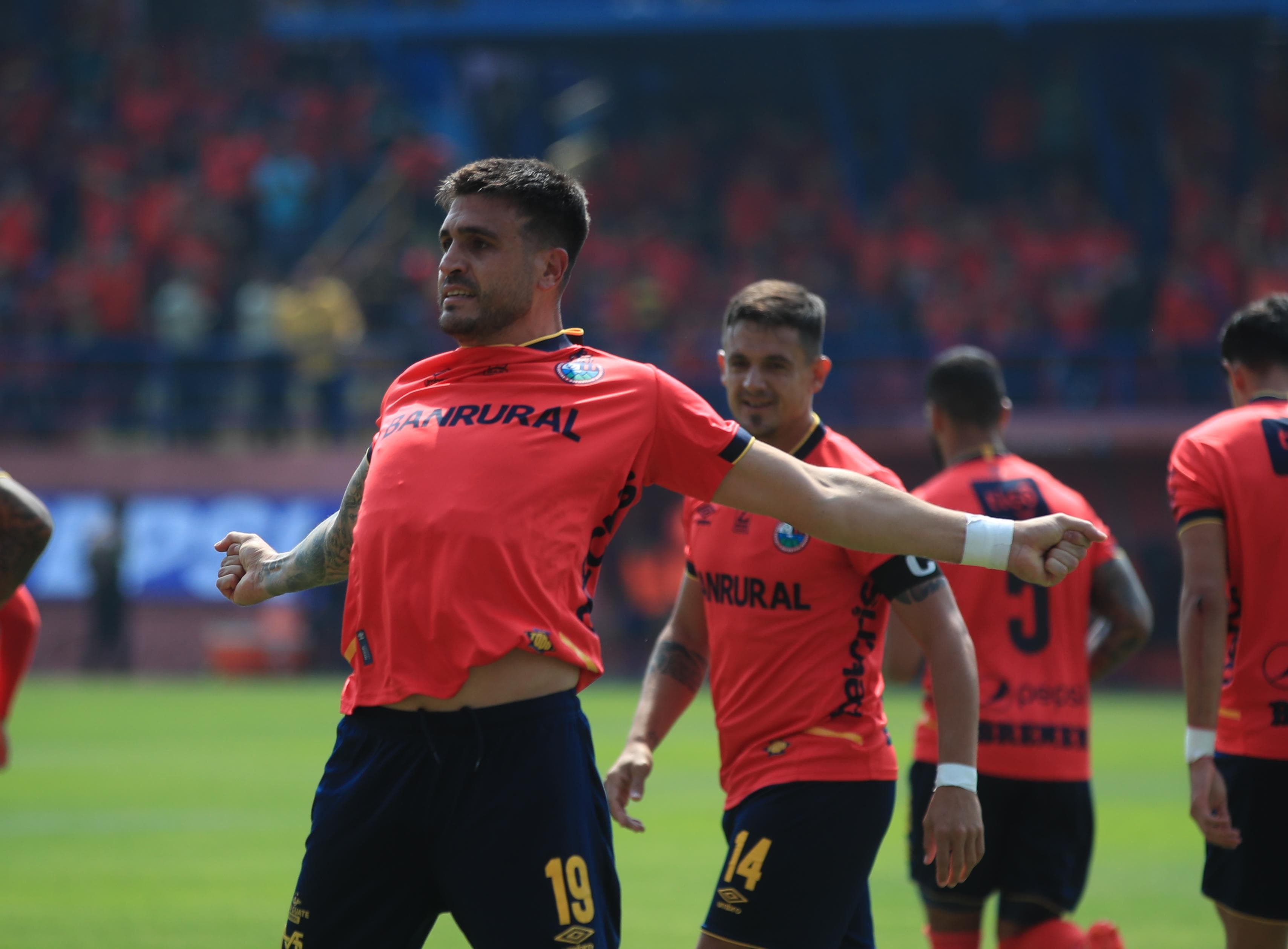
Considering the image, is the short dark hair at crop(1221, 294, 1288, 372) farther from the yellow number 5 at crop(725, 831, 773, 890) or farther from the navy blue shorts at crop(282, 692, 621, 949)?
the navy blue shorts at crop(282, 692, 621, 949)

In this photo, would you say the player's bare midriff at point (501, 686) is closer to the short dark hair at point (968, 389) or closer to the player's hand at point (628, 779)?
the player's hand at point (628, 779)

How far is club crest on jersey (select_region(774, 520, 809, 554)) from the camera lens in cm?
511

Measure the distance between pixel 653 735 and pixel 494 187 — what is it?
7.14ft

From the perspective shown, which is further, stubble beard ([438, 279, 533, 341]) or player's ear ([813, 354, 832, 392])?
player's ear ([813, 354, 832, 392])

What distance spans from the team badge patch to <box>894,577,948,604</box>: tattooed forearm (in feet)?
4.79

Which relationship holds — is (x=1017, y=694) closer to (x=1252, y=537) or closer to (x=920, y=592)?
(x=1252, y=537)

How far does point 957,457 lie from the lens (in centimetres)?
656

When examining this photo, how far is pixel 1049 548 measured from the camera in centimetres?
395

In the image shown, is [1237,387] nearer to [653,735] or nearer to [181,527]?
[653,735]

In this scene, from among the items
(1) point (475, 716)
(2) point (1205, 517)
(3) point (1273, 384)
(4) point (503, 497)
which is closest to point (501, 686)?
(1) point (475, 716)

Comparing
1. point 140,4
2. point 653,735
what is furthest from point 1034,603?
point 140,4

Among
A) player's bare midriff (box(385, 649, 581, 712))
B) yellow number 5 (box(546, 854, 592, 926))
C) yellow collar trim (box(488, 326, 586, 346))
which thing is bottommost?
yellow number 5 (box(546, 854, 592, 926))

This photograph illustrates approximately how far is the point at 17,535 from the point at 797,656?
294 centimetres

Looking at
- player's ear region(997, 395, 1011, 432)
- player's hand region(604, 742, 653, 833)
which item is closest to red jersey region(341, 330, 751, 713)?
player's hand region(604, 742, 653, 833)
